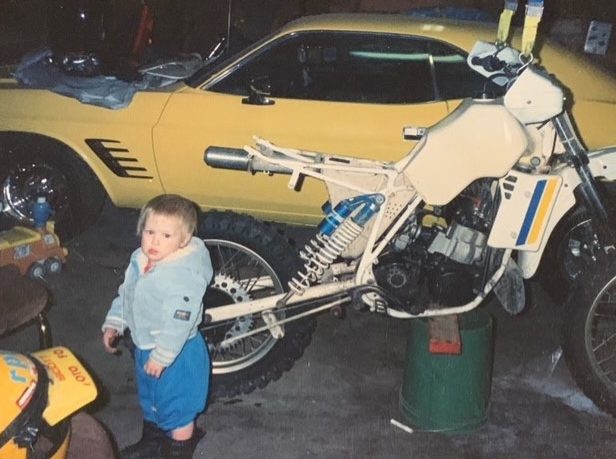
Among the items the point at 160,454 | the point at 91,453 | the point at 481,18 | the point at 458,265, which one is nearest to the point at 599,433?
the point at 458,265

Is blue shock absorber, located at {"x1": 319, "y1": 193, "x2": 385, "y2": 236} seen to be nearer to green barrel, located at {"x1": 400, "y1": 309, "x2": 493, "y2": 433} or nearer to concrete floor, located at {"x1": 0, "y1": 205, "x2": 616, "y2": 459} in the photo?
green barrel, located at {"x1": 400, "y1": 309, "x2": 493, "y2": 433}

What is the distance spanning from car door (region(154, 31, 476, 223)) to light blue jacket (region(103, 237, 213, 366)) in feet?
5.63

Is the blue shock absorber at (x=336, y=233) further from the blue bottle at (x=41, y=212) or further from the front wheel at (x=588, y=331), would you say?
the blue bottle at (x=41, y=212)

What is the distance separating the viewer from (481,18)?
620cm

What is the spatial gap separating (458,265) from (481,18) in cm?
306

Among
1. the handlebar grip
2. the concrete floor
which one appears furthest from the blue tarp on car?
the handlebar grip

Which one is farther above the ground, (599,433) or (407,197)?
(407,197)

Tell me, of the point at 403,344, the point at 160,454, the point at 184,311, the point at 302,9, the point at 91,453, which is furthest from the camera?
the point at 302,9

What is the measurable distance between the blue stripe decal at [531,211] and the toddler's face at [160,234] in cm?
160

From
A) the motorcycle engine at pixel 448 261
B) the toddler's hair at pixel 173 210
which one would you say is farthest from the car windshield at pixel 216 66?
the toddler's hair at pixel 173 210

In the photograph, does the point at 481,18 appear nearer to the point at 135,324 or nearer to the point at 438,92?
the point at 438,92

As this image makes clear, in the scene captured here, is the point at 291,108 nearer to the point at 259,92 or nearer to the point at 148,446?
the point at 259,92

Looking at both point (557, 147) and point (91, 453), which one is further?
point (557, 147)

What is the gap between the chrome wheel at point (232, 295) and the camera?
4.00 metres
